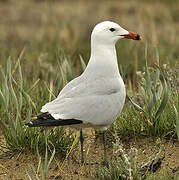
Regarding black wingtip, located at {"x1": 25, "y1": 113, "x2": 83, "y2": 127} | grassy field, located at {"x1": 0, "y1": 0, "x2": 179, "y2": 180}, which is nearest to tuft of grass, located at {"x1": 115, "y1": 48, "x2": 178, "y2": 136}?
grassy field, located at {"x1": 0, "y1": 0, "x2": 179, "y2": 180}

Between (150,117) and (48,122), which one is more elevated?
(48,122)

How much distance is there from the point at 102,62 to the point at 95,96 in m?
0.33

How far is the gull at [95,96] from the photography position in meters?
3.17

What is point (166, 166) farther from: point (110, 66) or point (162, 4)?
point (162, 4)

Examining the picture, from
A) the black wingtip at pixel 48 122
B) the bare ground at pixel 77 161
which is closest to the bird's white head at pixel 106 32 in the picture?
the black wingtip at pixel 48 122

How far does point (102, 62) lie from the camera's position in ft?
11.4

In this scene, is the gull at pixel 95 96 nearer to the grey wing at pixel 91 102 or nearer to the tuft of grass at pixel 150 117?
the grey wing at pixel 91 102

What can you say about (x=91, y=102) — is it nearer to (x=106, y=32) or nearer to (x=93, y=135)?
(x=106, y=32)

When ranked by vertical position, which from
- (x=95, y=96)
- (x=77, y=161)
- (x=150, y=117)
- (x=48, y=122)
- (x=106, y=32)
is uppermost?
(x=106, y=32)

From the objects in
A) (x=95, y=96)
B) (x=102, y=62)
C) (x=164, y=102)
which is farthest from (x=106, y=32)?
(x=164, y=102)

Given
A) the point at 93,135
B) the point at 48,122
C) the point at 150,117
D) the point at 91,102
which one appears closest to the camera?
the point at 48,122

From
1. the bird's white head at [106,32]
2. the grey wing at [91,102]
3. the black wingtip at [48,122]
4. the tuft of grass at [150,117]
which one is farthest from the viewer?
the tuft of grass at [150,117]

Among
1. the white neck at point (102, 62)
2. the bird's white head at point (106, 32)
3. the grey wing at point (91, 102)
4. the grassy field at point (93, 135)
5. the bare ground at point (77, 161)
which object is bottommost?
the bare ground at point (77, 161)

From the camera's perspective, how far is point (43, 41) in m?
7.28
